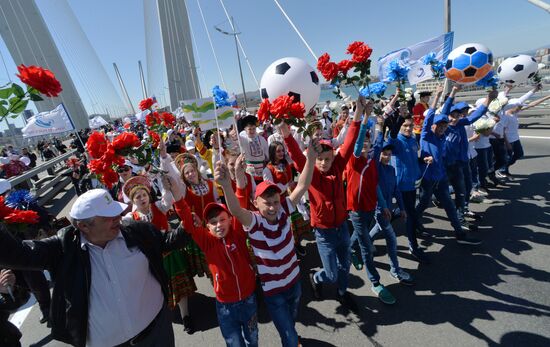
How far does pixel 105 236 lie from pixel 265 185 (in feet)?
3.85

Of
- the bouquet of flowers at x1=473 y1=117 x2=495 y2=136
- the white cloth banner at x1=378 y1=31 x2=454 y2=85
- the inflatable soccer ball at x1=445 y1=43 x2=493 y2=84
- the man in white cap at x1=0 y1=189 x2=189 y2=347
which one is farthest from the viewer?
the white cloth banner at x1=378 y1=31 x2=454 y2=85

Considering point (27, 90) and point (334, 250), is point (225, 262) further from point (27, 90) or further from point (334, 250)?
point (27, 90)

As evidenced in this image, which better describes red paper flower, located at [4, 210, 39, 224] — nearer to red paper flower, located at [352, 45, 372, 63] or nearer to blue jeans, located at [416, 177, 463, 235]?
red paper flower, located at [352, 45, 372, 63]

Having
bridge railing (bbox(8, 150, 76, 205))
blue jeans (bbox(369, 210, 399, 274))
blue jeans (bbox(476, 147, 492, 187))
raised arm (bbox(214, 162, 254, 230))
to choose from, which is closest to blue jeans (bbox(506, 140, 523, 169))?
blue jeans (bbox(476, 147, 492, 187))

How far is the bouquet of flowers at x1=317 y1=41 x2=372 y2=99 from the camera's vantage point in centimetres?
258

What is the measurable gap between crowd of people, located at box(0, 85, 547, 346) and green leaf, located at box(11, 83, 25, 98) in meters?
0.85

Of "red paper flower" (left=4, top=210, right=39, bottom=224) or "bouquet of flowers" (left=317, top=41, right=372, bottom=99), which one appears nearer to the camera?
"red paper flower" (left=4, top=210, right=39, bottom=224)

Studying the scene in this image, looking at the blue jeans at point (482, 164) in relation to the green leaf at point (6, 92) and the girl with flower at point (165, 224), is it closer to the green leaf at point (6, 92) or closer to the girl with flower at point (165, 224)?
the girl with flower at point (165, 224)

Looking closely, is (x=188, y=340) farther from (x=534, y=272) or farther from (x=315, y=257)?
(x=534, y=272)

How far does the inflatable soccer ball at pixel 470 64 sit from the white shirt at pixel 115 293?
15.6ft

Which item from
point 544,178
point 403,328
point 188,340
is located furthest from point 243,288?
point 544,178

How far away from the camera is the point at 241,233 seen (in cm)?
237

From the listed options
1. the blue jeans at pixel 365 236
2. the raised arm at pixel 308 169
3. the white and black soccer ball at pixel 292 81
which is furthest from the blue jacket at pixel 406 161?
the raised arm at pixel 308 169

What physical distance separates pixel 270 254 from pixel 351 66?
6.10ft
